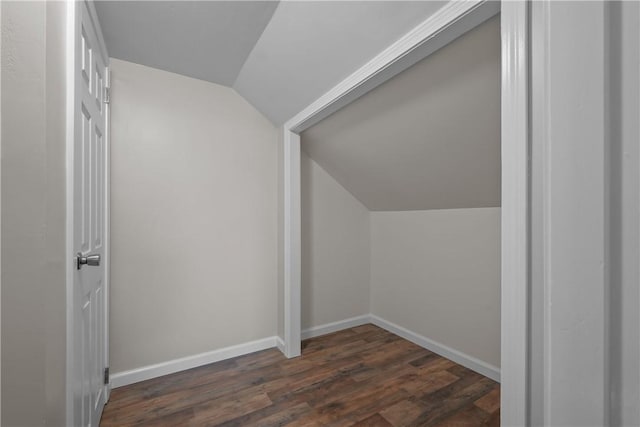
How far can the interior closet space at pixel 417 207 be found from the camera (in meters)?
1.54

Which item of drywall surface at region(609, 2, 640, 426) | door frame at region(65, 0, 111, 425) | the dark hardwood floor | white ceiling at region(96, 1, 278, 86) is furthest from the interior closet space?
door frame at region(65, 0, 111, 425)

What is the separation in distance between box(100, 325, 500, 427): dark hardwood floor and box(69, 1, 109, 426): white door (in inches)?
11.4

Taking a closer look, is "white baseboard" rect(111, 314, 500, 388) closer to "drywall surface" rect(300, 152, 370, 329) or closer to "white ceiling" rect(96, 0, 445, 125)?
"drywall surface" rect(300, 152, 370, 329)

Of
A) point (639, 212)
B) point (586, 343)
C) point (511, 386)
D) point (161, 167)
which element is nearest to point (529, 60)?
point (639, 212)

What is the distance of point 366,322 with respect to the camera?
10.4 feet

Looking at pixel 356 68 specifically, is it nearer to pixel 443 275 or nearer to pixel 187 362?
pixel 443 275

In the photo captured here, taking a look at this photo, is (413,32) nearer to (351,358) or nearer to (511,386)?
(511,386)

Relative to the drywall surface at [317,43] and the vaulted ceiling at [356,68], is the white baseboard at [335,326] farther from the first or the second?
the drywall surface at [317,43]

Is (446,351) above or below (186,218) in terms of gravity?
below

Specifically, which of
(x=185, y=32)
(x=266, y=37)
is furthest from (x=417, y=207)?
(x=185, y=32)

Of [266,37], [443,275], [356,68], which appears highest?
[266,37]

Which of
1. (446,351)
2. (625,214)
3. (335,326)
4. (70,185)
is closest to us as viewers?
(625,214)

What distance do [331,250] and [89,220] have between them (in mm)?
2009

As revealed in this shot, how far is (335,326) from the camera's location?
2.96 metres
